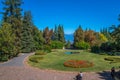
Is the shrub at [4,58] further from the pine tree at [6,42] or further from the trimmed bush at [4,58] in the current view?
the pine tree at [6,42]

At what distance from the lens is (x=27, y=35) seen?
57.2 meters

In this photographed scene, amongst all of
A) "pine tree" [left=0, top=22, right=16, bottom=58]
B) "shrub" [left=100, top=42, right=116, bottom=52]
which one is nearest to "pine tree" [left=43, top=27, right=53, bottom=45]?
"shrub" [left=100, top=42, right=116, bottom=52]

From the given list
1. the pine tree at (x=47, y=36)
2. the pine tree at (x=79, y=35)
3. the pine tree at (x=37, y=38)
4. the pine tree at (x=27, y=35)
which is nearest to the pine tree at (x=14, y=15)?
the pine tree at (x=27, y=35)

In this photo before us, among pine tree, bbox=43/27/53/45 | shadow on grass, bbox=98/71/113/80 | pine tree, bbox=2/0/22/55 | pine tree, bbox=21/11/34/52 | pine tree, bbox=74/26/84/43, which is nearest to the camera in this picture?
shadow on grass, bbox=98/71/113/80

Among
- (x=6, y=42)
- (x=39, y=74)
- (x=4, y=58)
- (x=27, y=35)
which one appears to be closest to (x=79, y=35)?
(x=27, y=35)

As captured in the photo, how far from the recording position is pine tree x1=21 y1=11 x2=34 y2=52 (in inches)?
2196

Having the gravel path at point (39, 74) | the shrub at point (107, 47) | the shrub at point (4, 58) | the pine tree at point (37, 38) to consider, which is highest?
the pine tree at point (37, 38)

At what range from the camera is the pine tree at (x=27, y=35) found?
55787mm

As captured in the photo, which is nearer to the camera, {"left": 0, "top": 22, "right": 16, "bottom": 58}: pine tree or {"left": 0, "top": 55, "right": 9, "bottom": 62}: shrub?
{"left": 0, "top": 55, "right": 9, "bottom": 62}: shrub

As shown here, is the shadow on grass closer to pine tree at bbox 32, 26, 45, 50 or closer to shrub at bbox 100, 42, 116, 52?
shrub at bbox 100, 42, 116, 52

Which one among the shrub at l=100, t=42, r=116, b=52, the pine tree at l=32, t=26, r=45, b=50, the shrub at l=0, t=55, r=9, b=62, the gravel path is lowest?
the gravel path

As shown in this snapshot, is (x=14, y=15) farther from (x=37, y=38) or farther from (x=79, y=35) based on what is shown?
(x=79, y=35)

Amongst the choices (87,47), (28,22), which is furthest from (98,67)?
(87,47)

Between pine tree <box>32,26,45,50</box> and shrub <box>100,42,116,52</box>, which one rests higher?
pine tree <box>32,26,45,50</box>
